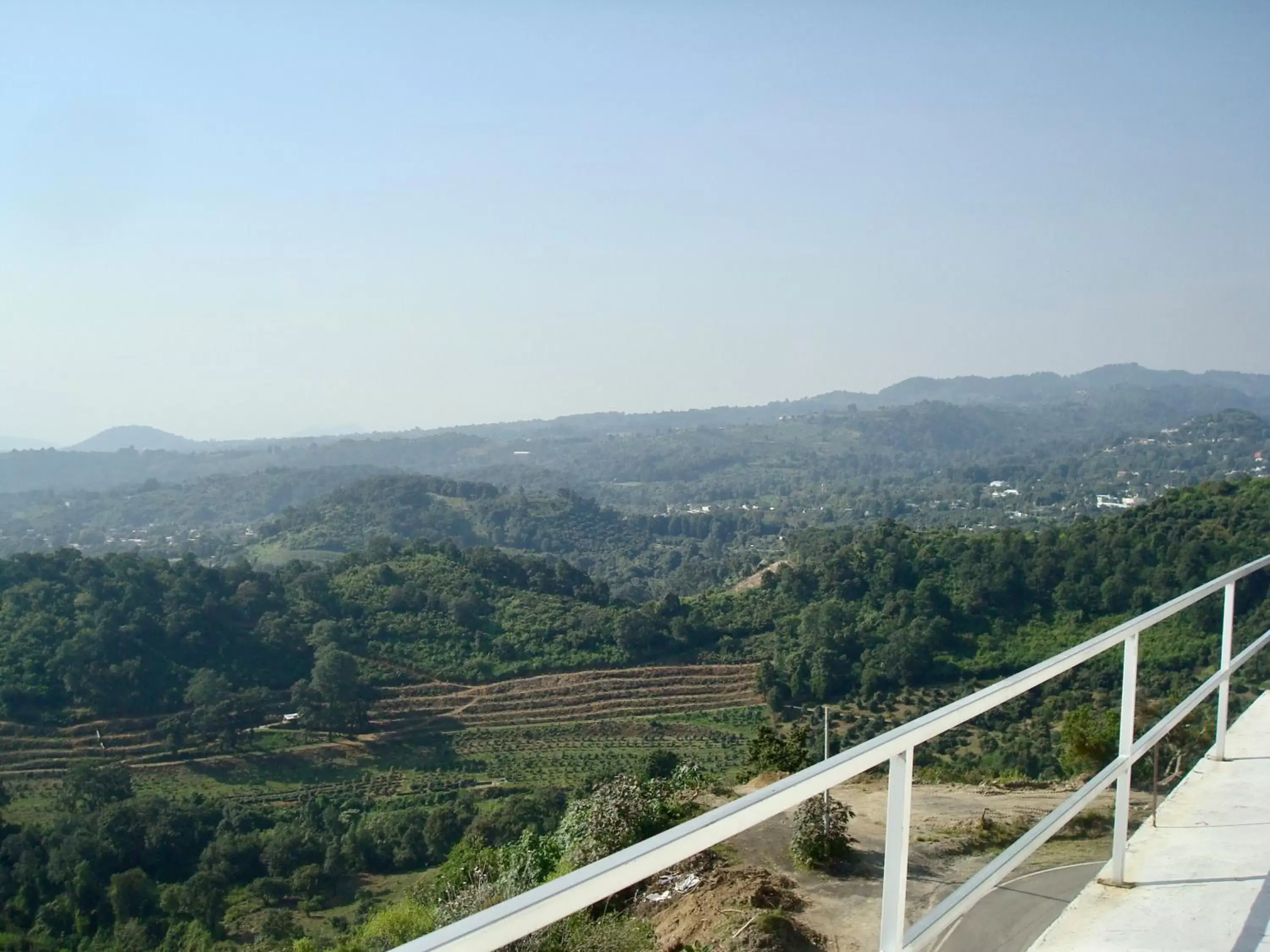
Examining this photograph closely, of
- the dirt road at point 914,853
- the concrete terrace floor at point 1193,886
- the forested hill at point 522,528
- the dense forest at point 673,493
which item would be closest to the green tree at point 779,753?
the dirt road at point 914,853

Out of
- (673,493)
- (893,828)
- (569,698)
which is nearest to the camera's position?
(893,828)

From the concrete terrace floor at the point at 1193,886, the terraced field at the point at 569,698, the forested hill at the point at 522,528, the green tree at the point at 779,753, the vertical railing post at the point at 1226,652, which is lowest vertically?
the terraced field at the point at 569,698

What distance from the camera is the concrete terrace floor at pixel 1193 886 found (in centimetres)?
213

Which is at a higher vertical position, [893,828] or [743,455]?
[893,828]

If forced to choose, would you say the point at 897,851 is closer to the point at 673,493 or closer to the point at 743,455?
the point at 673,493

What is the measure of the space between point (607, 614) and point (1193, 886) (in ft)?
144

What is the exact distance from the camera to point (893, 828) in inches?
55.8

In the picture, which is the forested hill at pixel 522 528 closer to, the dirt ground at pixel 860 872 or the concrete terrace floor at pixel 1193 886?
the dirt ground at pixel 860 872

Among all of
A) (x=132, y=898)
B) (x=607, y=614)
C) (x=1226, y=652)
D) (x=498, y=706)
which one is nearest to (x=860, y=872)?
(x=1226, y=652)

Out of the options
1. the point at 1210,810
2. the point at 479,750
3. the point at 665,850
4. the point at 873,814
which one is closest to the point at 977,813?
the point at 873,814

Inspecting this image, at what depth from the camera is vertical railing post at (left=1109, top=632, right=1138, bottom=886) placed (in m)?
2.26

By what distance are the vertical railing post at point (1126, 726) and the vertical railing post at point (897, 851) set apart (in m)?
1.07

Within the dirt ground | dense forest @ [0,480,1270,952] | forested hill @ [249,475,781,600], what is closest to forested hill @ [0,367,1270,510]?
forested hill @ [249,475,781,600]

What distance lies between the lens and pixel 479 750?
34.2 meters
